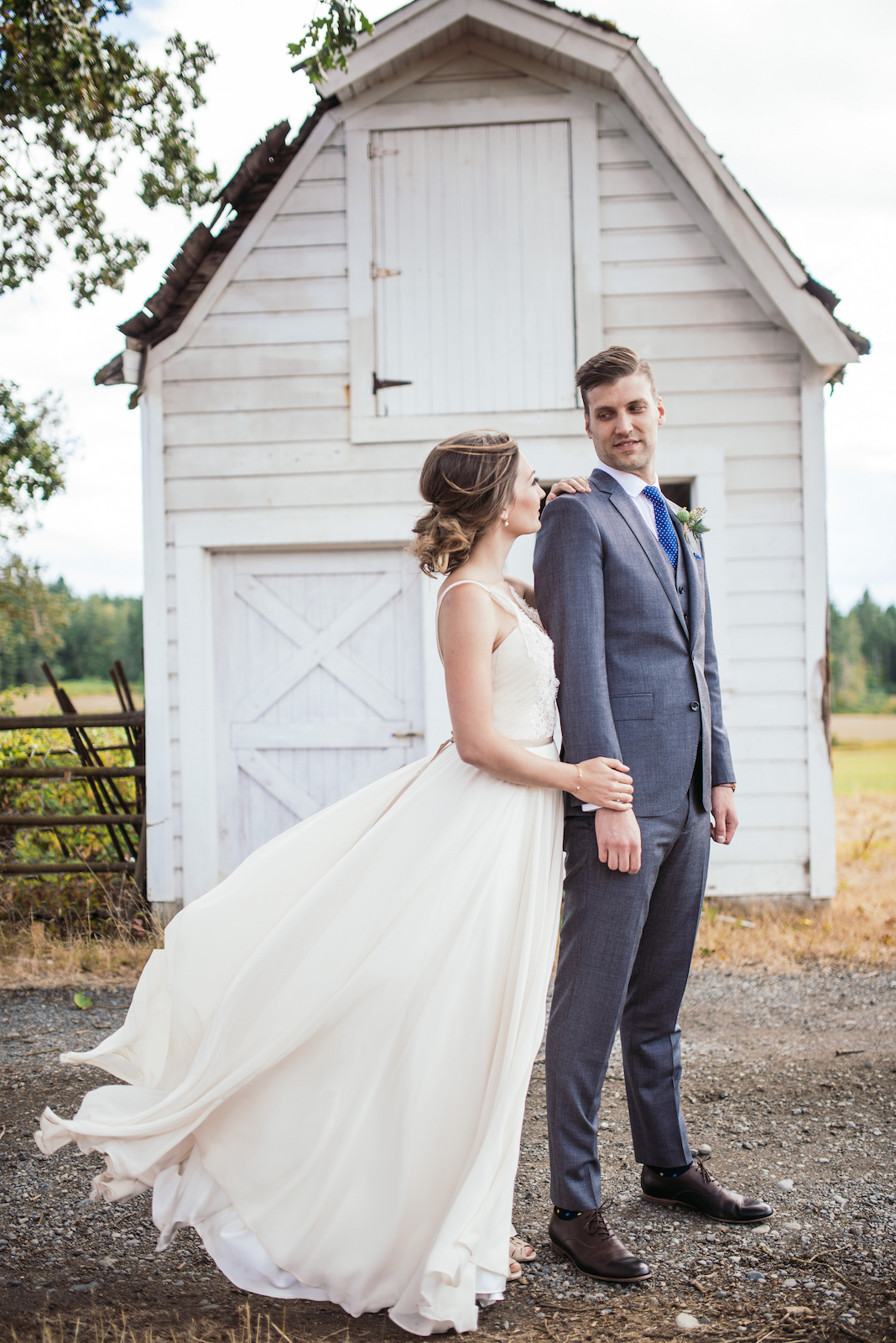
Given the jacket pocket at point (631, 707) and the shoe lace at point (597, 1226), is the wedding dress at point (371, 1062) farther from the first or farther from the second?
the shoe lace at point (597, 1226)

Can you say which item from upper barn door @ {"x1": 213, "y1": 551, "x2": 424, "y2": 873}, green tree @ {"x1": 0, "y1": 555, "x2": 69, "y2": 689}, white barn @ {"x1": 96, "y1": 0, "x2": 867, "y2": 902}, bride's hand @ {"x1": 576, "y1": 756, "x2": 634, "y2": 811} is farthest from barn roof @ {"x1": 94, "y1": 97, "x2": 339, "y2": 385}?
green tree @ {"x1": 0, "y1": 555, "x2": 69, "y2": 689}

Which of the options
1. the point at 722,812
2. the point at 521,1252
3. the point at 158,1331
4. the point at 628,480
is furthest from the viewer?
the point at 722,812

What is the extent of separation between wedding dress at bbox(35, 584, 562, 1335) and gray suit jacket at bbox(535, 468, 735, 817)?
135 mm

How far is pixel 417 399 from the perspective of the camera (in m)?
6.00

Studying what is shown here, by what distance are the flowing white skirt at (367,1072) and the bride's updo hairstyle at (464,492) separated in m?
0.59

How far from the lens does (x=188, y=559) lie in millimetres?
6027

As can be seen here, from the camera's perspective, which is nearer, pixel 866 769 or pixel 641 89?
pixel 641 89

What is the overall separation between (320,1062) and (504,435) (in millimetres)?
1616

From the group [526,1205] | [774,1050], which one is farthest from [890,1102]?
[526,1205]

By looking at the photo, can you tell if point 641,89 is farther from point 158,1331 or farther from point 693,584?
point 158,1331

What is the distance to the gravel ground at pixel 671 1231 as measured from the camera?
7.32ft

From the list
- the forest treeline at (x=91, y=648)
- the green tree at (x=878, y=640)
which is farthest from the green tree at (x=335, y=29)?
the green tree at (x=878, y=640)

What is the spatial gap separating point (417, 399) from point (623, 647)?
3906mm

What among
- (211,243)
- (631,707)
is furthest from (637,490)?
(211,243)
